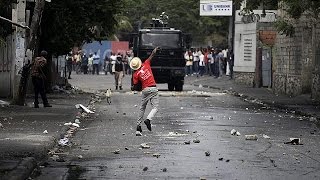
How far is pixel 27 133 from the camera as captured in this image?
19.2 metres

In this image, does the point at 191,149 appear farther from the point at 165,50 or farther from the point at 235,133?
the point at 165,50

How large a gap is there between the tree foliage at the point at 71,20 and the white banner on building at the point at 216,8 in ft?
85.2

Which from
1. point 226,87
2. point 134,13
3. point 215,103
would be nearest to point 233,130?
point 215,103

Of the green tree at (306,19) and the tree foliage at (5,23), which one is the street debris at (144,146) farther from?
the green tree at (306,19)

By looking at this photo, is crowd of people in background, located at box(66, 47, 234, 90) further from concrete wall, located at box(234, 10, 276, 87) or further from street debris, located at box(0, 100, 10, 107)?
street debris, located at box(0, 100, 10, 107)

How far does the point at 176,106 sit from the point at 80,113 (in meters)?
5.44

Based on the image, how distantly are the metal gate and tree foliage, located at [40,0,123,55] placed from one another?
44.6 feet

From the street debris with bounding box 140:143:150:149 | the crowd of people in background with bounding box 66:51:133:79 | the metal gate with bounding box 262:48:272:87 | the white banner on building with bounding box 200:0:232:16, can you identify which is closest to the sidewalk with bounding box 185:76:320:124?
the metal gate with bounding box 262:48:272:87

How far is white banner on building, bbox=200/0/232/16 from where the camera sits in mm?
61688

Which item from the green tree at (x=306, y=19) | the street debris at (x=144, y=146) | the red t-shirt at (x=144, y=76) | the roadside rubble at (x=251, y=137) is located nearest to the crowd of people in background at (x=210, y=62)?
the green tree at (x=306, y=19)

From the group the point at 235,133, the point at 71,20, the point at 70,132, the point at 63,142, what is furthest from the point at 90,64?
the point at 63,142

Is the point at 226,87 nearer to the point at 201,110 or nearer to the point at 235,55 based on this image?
the point at 235,55

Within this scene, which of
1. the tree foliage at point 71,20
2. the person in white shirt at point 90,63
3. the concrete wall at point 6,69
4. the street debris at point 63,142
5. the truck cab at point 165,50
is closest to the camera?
the street debris at point 63,142

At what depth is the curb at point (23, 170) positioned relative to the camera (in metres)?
12.3
